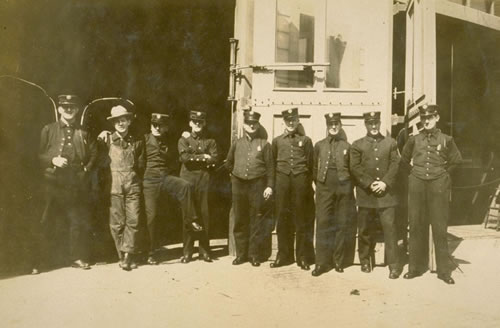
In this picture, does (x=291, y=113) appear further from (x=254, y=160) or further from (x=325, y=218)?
(x=325, y=218)

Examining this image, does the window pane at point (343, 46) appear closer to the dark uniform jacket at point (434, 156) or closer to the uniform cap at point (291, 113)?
the uniform cap at point (291, 113)

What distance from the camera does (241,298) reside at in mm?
4918

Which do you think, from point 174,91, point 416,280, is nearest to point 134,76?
point 174,91

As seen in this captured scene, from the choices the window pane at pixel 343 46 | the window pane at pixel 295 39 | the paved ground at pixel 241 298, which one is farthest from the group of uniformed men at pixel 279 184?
the window pane at pixel 343 46

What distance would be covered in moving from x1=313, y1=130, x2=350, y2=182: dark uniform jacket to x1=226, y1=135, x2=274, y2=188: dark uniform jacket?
0.60 metres

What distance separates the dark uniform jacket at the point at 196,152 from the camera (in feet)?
21.9

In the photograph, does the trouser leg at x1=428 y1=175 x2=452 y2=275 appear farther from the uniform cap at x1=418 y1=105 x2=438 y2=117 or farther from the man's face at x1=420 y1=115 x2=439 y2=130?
the uniform cap at x1=418 y1=105 x2=438 y2=117

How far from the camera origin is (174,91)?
943cm

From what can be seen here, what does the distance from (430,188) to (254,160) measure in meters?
2.25

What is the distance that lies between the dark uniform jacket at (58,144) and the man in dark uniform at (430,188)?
13.5 ft

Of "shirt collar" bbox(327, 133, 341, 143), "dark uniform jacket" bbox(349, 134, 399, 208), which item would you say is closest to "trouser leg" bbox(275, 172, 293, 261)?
"shirt collar" bbox(327, 133, 341, 143)

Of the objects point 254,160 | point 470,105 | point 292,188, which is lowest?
point 292,188

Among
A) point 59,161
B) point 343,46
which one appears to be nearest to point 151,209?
point 59,161

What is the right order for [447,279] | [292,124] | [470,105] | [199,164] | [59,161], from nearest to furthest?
[447,279] → [59,161] → [292,124] → [199,164] → [470,105]
